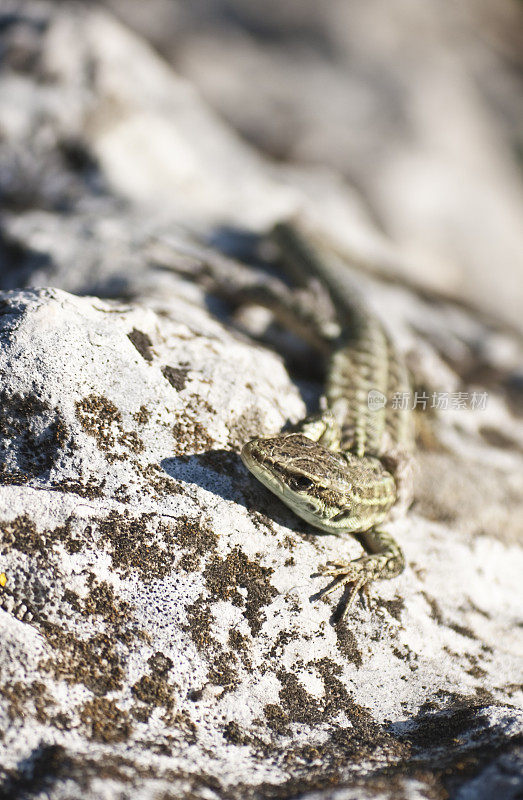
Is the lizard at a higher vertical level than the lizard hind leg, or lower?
higher

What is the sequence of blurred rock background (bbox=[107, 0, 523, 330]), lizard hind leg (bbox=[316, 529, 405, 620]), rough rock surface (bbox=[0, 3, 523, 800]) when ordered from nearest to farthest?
rough rock surface (bbox=[0, 3, 523, 800]), lizard hind leg (bbox=[316, 529, 405, 620]), blurred rock background (bbox=[107, 0, 523, 330])

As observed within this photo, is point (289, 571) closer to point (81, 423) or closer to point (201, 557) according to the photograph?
point (201, 557)

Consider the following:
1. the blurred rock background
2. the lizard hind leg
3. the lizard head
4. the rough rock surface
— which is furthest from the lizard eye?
the blurred rock background

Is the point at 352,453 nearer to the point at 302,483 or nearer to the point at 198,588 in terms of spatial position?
the point at 302,483

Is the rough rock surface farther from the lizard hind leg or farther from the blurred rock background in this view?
the blurred rock background

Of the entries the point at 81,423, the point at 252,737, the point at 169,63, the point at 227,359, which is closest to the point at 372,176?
the point at 169,63

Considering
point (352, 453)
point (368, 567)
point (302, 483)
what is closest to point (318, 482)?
point (302, 483)

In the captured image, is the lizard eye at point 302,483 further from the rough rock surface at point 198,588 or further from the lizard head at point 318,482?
the rough rock surface at point 198,588
